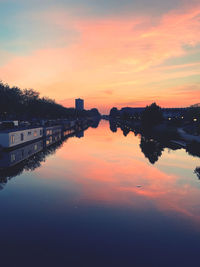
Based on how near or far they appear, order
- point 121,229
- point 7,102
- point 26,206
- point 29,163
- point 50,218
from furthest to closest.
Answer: point 7,102, point 29,163, point 26,206, point 50,218, point 121,229

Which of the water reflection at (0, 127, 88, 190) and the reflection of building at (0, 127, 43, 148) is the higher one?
the reflection of building at (0, 127, 43, 148)

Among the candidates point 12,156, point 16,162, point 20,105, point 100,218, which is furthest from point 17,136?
point 20,105

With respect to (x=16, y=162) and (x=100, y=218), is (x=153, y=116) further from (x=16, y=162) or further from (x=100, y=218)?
(x=100, y=218)

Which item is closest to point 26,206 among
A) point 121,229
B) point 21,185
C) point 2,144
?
point 21,185

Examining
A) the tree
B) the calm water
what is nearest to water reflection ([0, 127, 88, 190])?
the calm water

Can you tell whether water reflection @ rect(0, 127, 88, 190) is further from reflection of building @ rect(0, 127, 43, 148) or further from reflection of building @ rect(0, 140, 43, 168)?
reflection of building @ rect(0, 127, 43, 148)

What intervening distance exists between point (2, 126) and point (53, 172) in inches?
1415

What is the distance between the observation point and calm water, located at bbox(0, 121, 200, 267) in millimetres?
9625

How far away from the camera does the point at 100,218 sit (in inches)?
522

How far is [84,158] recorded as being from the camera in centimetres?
3347

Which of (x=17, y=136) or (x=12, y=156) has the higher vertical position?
(x=17, y=136)

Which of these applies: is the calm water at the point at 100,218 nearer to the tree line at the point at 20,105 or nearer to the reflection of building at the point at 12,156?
the reflection of building at the point at 12,156

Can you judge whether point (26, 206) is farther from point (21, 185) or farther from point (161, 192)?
point (161, 192)

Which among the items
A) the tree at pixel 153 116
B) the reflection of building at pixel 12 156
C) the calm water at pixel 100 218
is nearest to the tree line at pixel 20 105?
the reflection of building at pixel 12 156
